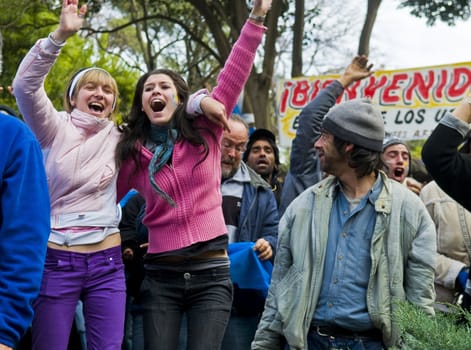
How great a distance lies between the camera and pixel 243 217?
5.36m

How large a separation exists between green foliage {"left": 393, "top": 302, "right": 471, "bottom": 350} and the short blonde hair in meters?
2.60

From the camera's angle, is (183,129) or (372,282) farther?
(183,129)

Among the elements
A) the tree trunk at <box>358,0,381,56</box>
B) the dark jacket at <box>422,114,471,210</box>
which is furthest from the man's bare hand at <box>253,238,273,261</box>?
the tree trunk at <box>358,0,381,56</box>

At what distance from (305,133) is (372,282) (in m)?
A: 1.39

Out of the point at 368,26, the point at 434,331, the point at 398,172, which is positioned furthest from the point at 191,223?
the point at 368,26

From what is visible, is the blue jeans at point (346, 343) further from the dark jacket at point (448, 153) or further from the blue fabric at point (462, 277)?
the blue fabric at point (462, 277)

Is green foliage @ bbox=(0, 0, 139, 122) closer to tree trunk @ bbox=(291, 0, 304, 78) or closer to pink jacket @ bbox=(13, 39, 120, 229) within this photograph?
tree trunk @ bbox=(291, 0, 304, 78)

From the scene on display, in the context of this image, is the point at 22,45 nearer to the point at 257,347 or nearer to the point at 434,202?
the point at 434,202

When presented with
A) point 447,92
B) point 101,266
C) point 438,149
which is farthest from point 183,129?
point 447,92

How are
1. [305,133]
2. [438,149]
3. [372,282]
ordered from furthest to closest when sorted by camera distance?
[305,133] < [372,282] < [438,149]

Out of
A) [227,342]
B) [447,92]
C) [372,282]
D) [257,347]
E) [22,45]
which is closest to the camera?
[372,282]

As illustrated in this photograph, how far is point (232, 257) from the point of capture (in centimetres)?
509

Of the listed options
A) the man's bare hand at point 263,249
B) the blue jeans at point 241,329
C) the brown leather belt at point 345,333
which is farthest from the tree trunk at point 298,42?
the brown leather belt at point 345,333

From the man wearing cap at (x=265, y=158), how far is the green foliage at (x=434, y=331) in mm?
3963
